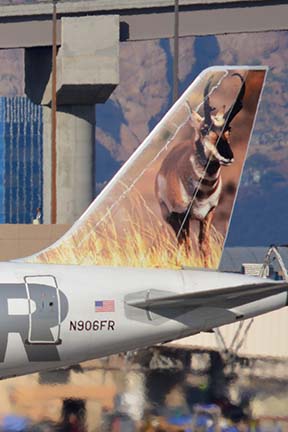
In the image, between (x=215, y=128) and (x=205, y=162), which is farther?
(x=215, y=128)

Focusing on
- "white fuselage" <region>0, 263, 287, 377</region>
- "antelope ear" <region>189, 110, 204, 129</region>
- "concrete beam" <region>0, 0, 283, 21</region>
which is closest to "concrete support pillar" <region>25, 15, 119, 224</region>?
"concrete beam" <region>0, 0, 283, 21</region>

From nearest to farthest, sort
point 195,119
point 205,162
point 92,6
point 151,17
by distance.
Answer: point 205,162 → point 195,119 → point 151,17 → point 92,6

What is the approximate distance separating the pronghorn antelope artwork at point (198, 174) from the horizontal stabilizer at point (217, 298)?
5.87ft

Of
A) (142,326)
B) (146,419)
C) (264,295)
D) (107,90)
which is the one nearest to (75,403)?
(146,419)

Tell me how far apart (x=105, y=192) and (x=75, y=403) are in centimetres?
697

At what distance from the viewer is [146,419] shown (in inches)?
1399

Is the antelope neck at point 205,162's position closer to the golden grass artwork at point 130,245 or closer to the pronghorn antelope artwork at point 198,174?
the pronghorn antelope artwork at point 198,174

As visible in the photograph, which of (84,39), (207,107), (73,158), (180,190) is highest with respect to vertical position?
(84,39)

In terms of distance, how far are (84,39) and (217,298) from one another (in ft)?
185

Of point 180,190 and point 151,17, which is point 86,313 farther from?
point 151,17

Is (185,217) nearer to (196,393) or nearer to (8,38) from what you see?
(196,393)

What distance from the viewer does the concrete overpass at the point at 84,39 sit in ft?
283

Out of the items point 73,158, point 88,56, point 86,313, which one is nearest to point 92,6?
point 88,56

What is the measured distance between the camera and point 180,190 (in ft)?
111
